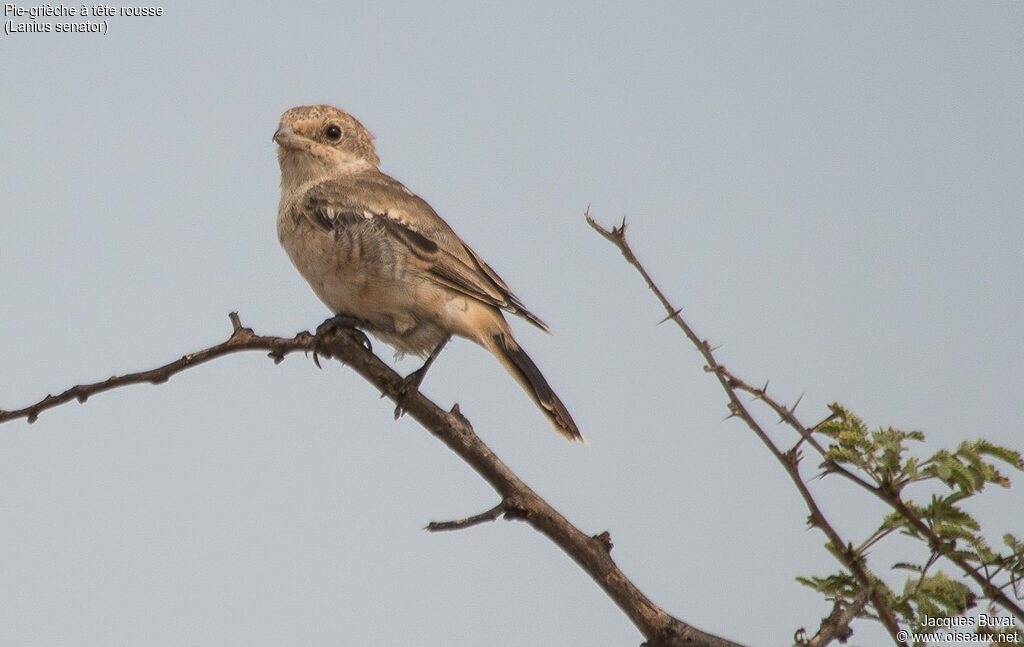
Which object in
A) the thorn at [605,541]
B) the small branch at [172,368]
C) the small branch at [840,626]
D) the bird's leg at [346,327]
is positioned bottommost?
the small branch at [840,626]

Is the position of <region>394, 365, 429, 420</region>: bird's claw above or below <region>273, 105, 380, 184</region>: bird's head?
below

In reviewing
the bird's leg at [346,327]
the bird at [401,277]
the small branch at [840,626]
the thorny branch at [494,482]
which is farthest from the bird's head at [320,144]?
the small branch at [840,626]

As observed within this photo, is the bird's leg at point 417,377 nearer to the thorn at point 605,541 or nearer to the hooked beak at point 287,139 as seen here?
the thorn at point 605,541

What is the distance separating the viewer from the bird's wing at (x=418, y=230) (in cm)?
636

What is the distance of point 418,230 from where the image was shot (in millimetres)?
6602

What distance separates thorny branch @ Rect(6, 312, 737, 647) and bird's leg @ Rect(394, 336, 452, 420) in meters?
0.02

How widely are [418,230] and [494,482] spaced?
323cm

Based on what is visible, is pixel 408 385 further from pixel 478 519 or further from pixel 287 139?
pixel 287 139

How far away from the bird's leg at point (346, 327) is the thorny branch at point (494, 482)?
73 cm

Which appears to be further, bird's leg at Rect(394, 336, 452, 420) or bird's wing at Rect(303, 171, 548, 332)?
bird's wing at Rect(303, 171, 548, 332)

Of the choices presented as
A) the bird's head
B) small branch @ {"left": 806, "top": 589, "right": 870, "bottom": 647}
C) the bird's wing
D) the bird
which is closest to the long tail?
the bird

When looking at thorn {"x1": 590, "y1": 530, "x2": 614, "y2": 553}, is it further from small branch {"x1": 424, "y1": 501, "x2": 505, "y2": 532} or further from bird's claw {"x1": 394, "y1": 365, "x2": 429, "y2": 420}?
bird's claw {"x1": 394, "y1": 365, "x2": 429, "y2": 420}

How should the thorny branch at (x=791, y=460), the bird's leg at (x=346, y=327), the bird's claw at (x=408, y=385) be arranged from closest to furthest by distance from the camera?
the thorny branch at (x=791, y=460) → the bird's claw at (x=408, y=385) → the bird's leg at (x=346, y=327)

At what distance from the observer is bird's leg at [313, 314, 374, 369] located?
5.48m
